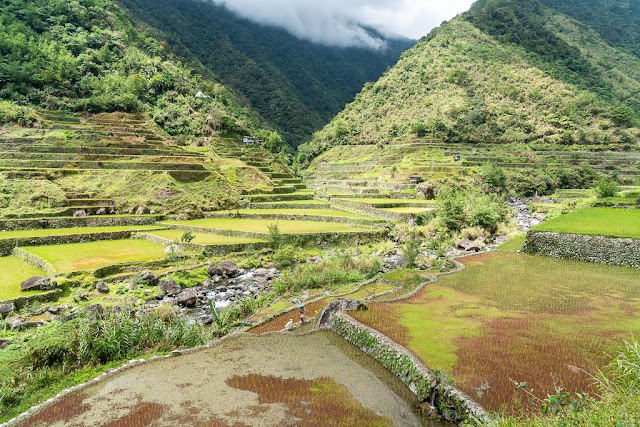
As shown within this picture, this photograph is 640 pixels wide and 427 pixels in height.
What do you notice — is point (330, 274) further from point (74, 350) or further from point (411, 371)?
point (74, 350)

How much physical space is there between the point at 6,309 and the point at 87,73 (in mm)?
49031

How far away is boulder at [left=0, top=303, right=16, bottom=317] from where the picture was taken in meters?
11.3

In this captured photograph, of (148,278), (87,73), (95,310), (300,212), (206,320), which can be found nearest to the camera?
(95,310)

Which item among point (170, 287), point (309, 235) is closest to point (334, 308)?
point (170, 287)

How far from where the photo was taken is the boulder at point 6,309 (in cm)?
1131

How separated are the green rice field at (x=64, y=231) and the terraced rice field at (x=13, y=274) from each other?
2.50 meters

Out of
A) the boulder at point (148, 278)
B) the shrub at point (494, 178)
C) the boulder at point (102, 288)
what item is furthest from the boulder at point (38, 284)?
the shrub at point (494, 178)

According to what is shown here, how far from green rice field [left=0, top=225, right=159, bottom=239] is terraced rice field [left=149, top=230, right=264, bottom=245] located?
5.58 feet

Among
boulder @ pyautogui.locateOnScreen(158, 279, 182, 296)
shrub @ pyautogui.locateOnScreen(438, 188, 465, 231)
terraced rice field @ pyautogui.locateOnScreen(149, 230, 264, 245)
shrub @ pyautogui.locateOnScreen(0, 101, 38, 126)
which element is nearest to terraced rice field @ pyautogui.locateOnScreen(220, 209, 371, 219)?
shrub @ pyautogui.locateOnScreen(438, 188, 465, 231)

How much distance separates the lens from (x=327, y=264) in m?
18.4

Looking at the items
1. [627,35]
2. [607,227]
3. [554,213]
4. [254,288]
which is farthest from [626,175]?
[627,35]

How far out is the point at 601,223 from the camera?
59.2ft

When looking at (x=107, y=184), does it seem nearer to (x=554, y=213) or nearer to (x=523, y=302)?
(x=523, y=302)

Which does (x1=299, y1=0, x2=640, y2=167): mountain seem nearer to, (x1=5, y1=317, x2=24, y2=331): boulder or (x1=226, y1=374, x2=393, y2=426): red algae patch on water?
(x1=226, y1=374, x2=393, y2=426): red algae patch on water
